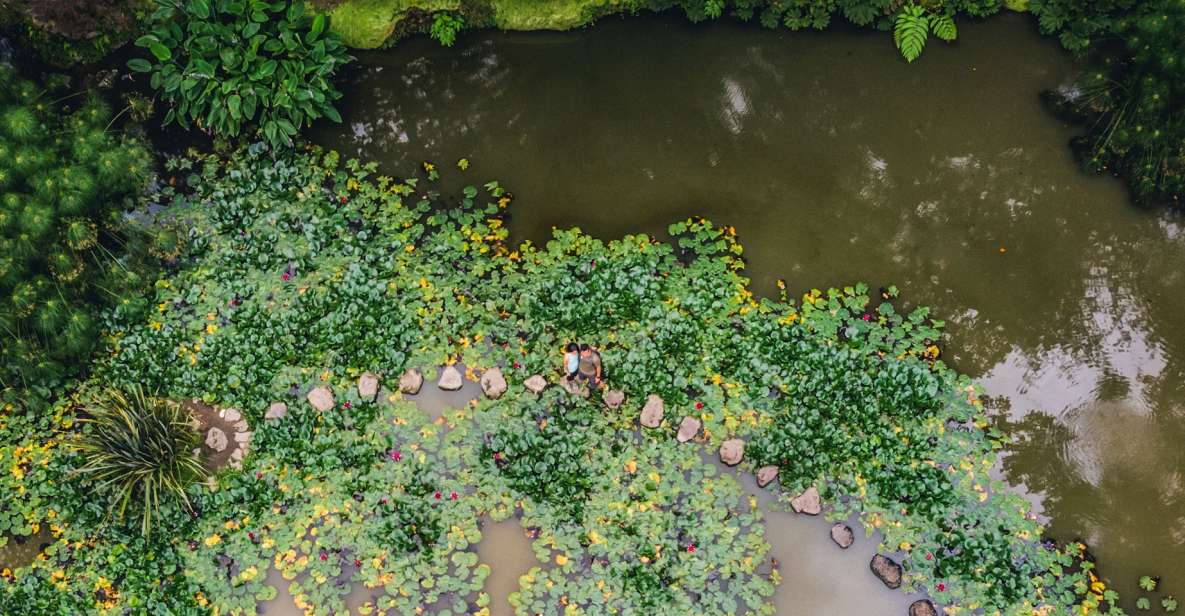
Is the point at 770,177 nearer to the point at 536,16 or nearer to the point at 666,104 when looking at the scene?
the point at 666,104

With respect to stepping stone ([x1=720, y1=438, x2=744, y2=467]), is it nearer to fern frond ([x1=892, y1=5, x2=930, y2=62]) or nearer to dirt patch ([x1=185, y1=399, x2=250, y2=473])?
dirt patch ([x1=185, y1=399, x2=250, y2=473])

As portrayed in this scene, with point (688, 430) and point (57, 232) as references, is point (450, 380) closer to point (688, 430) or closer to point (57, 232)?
point (688, 430)

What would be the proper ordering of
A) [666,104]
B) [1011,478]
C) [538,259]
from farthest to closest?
[666,104] < [538,259] < [1011,478]

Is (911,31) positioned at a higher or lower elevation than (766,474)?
higher

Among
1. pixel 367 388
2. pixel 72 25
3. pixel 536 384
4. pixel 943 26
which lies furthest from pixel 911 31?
pixel 72 25

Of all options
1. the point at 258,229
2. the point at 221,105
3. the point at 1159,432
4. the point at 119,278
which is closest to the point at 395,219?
the point at 258,229

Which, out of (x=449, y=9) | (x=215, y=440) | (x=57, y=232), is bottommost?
(x=215, y=440)
